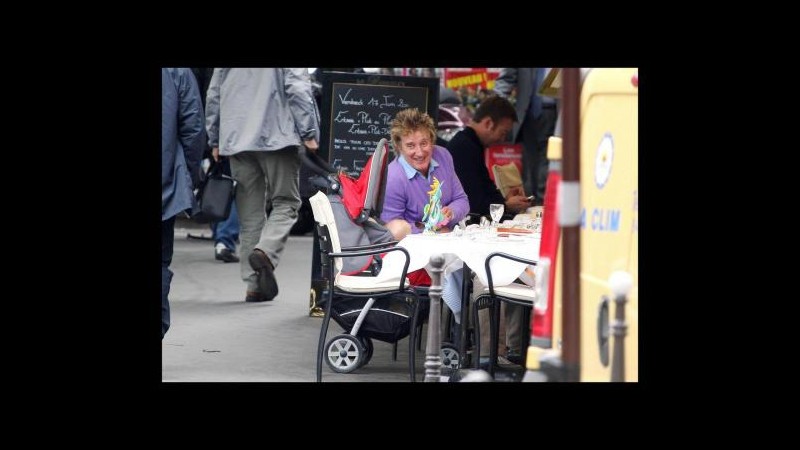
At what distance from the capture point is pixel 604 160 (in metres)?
4.45

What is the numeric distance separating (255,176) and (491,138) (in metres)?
1.92

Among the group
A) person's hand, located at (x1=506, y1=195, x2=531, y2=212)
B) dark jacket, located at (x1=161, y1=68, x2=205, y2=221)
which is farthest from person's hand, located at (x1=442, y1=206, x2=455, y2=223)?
person's hand, located at (x1=506, y1=195, x2=531, y2=212)

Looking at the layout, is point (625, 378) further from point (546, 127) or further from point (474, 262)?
point (546, 127)

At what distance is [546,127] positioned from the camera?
1508 cm

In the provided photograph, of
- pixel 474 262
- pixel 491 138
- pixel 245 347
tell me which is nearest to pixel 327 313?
pixel 474 262

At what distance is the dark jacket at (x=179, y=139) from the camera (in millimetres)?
7387

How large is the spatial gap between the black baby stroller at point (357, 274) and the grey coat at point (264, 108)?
6.76 ft

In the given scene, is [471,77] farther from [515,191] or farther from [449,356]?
[449,356]

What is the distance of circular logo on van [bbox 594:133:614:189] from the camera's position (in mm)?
4441

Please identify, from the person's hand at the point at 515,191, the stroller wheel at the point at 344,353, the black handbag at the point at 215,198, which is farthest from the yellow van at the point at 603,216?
the person's hand at the point at 515,191

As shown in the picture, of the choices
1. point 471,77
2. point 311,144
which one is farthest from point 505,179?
point 471,77

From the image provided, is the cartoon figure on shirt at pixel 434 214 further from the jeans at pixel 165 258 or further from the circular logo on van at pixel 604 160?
the circular logo on van at pixel 604 160

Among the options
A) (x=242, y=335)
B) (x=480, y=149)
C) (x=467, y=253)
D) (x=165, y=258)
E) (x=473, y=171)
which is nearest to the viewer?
(x=467, y=253)

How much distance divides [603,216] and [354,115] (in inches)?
222
